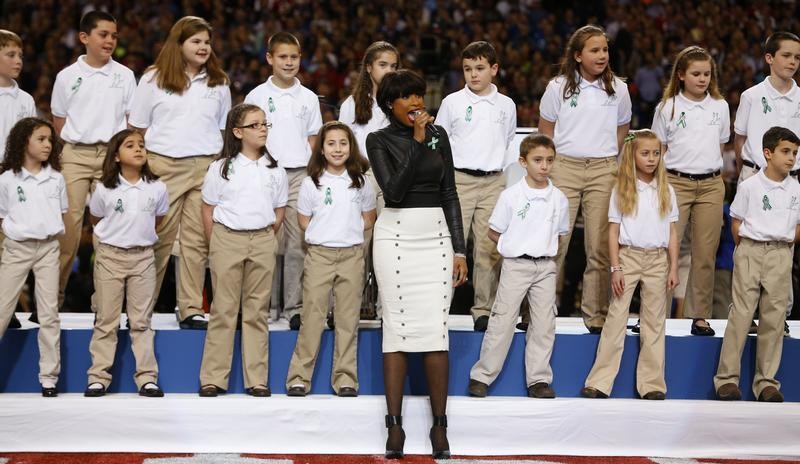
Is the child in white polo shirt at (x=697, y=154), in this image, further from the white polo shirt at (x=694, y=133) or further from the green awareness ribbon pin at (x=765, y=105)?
the green awareness ribbon pin at (x=765, y=105)

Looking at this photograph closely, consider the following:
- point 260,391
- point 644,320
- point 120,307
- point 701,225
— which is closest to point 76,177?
point 120,307

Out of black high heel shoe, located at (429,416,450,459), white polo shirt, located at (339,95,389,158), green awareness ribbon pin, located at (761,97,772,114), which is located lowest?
black high heel shoe, located at (429,416,450,459)

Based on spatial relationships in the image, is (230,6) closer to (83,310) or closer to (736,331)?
(83,310)

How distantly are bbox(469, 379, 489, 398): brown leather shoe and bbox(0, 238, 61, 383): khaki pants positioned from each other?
203 cm

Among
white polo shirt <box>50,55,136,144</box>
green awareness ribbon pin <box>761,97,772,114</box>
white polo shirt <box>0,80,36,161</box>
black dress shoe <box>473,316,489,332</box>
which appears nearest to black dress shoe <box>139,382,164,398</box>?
white polo shirt <box>50,55,136,144</box>

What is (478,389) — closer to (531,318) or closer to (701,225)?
(531,318)

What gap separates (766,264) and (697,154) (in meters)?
0.70

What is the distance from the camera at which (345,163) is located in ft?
19.5

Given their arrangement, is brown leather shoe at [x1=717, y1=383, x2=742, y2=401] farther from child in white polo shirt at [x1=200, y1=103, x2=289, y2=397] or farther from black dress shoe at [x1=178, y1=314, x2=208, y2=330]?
black dress shoe at [x1=178, y1=314, x2=208, y2=330]

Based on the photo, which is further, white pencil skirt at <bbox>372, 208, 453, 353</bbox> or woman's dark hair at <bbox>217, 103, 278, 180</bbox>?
woman's dark hair at <bbox>217, 103, 278, 180</bbox>

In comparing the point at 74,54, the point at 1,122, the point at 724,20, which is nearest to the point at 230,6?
the point at 74,54

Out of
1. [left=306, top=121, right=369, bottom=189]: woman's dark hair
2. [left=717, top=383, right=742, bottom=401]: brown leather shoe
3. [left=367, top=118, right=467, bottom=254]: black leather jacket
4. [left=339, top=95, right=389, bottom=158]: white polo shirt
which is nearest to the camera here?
[left=367, top=118, right=467, bottom=254]: black leather jacket

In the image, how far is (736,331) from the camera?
598 centimetres

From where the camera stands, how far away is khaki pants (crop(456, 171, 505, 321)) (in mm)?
6293
